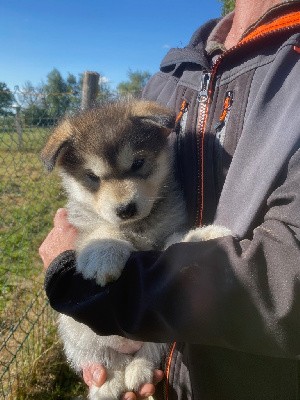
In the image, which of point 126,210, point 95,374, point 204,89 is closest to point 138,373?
point 95,374

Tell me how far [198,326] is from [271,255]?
14.7 inches

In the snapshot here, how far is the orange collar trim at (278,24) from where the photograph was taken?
1815mm

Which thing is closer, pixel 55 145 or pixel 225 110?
pixel 225 110

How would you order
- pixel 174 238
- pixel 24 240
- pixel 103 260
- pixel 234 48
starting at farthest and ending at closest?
pixel 24 240 → pixel 174 238 → pixel 234 48 → pixel 103 260

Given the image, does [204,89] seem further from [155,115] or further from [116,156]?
[116,156]

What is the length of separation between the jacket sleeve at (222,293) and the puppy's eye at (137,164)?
104cm

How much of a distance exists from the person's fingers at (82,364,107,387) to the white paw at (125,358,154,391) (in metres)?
0.14

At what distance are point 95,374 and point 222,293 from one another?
1.32 meters

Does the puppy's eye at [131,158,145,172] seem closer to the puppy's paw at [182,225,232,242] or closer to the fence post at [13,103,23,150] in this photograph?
the puppy's paw at [182,225,232,242]

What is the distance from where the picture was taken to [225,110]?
2.09 meters

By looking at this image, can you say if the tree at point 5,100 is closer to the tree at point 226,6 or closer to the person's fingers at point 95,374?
the person's fingers at point 95,374

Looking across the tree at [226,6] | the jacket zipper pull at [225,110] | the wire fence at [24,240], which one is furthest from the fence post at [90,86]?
the tree at [226,6]

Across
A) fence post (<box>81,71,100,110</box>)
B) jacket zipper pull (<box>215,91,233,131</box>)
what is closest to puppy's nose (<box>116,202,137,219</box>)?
jacket zipper pull (<box>215,91,233,131</box>)

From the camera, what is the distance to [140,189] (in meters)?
2.50
